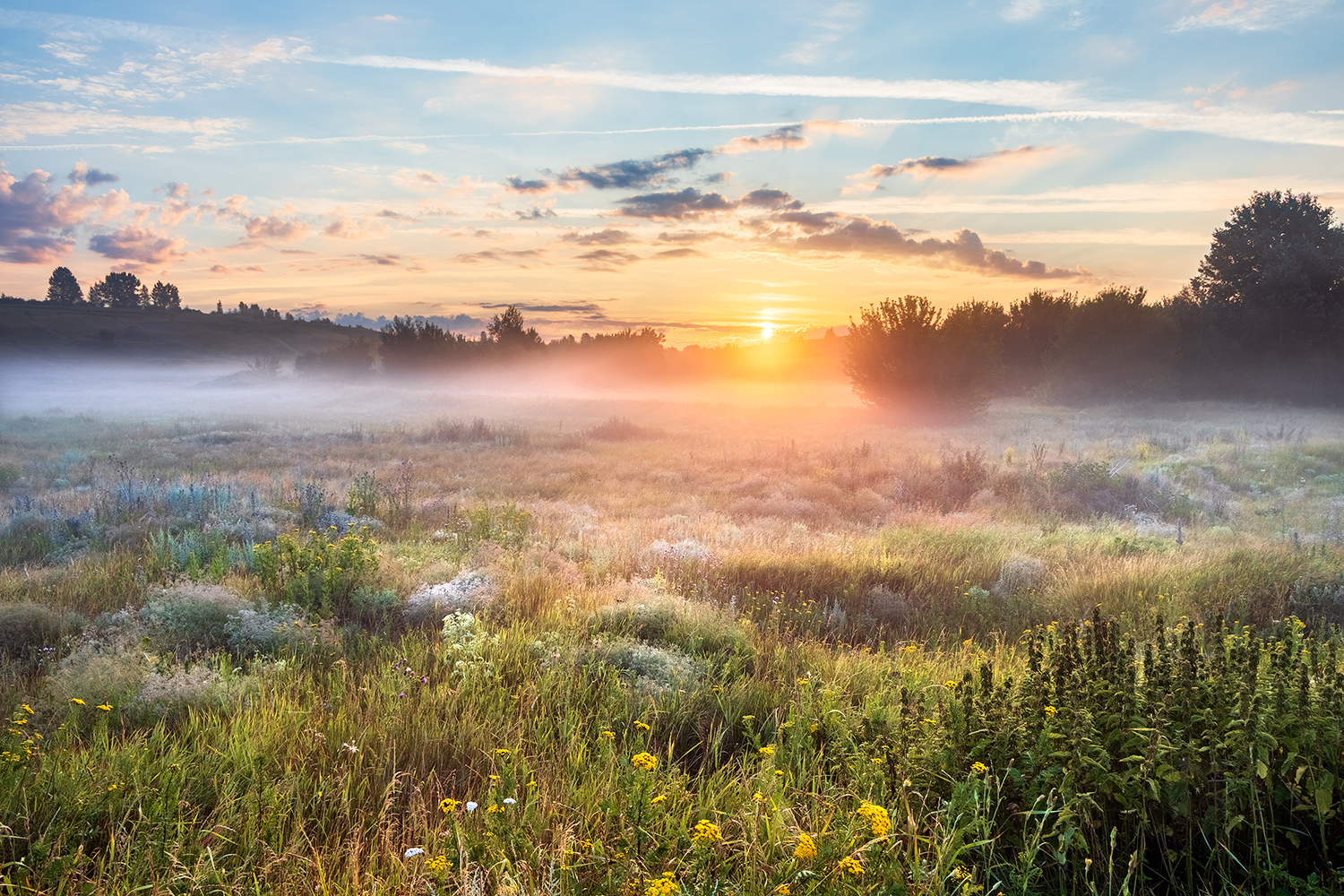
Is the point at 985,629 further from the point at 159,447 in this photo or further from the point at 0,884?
the point at 159,447

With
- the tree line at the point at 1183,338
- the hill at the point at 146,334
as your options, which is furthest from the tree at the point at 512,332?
the tree line at the point at 1183,338

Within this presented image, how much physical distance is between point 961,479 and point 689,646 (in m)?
11.3

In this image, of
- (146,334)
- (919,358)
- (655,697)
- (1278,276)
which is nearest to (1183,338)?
(1278,276)

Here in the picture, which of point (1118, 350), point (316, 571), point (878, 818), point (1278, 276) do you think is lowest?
point (316, 571)

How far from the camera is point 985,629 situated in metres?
6.60

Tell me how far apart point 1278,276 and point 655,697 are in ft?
157

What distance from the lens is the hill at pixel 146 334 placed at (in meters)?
85.6

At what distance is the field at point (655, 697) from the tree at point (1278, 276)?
114 feet

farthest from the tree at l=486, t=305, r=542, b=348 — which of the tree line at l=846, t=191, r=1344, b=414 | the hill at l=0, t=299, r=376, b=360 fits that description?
the tree line at l=846, t=191, r=1344, b=414

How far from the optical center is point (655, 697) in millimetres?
4273

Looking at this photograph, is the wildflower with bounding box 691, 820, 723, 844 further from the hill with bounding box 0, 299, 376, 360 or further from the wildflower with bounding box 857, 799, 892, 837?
the hill with bounding box 0, 299, 376, 360

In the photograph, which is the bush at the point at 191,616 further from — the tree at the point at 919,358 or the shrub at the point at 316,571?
the tree at the point at 919,358

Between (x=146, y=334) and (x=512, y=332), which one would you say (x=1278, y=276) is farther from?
(x=146, y=334)

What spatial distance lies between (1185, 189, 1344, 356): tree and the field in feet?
114
